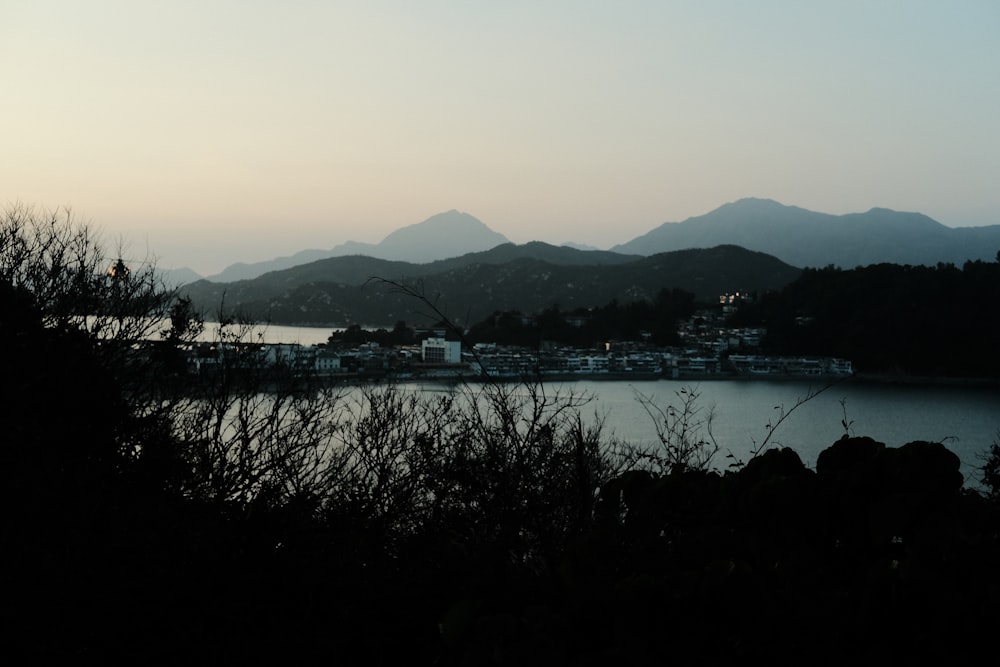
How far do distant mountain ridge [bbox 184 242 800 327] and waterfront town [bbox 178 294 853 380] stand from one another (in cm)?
797

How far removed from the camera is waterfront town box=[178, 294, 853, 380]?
15188 millimetres

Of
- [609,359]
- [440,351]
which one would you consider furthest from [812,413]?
[440,351]

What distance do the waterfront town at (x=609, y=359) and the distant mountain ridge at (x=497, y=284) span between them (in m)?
7.97

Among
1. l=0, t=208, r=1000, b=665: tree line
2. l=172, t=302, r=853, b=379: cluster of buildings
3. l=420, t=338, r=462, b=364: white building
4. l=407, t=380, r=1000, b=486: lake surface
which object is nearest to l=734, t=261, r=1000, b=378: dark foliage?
l=172, t=302, r=853, b=379: cluster of buildings

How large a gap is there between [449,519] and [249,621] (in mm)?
Answer: 1030

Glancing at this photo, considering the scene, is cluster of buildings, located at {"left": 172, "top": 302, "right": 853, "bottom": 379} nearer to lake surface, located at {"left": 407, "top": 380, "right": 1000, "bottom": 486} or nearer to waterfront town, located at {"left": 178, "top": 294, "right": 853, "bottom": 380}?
waterfront town, located at {"left": 178, "top": 294, "right": 853, "bottom": 380}

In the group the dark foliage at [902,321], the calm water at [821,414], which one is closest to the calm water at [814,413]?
the calm water at [821,414]

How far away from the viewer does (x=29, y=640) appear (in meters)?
2.42

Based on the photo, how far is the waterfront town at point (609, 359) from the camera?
15.2 m

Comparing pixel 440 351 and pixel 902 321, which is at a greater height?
pixel 902 321

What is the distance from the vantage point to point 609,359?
79.3 ft

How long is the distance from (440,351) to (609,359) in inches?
309

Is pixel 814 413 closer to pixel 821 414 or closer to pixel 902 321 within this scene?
pixel 821 414

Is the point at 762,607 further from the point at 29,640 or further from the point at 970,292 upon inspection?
the point at 970,292
